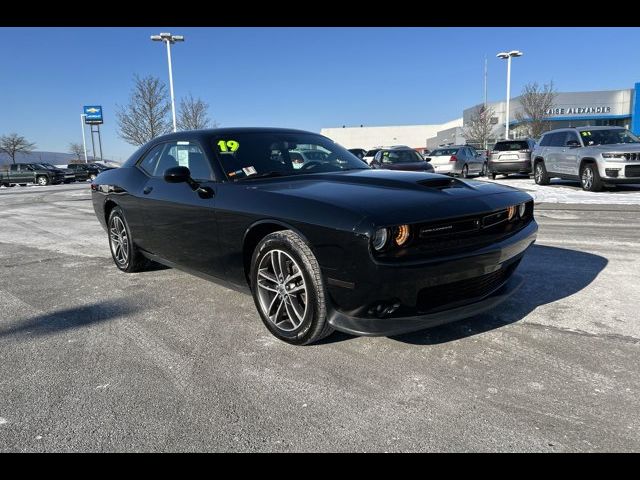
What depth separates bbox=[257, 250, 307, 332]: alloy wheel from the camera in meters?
2.95

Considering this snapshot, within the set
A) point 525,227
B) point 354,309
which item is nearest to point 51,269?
point 354,309

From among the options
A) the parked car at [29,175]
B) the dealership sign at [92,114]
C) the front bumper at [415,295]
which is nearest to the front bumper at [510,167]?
the front bumper at [415,295]

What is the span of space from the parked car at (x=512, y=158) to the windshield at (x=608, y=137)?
4.45 metres

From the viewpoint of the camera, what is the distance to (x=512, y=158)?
16.9 m

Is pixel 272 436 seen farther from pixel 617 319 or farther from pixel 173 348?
pixel 617 319

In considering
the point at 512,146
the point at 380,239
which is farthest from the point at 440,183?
the point at 512,146

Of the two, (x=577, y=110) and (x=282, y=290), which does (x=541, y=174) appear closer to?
(x=282, y=290)

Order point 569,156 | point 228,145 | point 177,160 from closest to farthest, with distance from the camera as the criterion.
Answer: point 228,145
point 177,160
point 569,156

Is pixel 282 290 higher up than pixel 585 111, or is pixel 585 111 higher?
pixel 585 111

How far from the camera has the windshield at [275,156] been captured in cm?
369

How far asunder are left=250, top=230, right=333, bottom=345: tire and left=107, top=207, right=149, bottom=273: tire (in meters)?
2.17

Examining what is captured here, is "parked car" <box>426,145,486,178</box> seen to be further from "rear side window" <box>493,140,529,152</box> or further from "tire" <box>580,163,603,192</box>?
"tire" <box>580,163,603,192</box>

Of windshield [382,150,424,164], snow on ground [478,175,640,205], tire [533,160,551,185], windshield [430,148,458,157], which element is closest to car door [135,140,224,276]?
snow on ground [478,175,640,205]

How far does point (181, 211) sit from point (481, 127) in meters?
52.6
